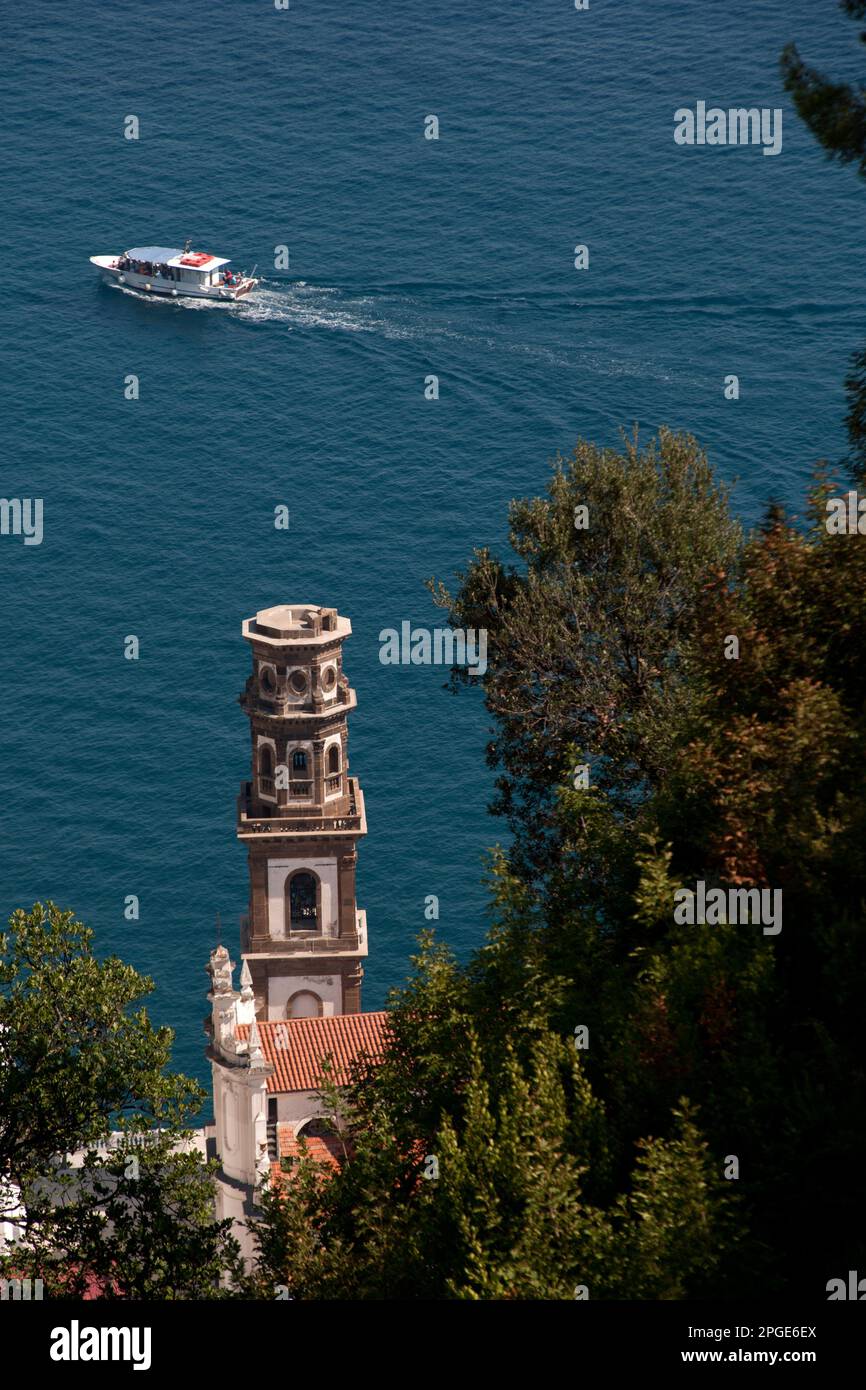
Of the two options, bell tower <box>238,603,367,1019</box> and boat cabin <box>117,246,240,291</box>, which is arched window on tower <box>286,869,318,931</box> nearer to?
bell tower <box>238,603,367,1019</box>

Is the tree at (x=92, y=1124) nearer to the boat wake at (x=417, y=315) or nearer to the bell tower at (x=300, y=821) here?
the bell tower at (x=300, y=821)

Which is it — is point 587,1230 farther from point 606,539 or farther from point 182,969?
point 182,969

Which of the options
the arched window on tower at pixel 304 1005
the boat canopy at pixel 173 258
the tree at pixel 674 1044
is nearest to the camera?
the tree at pixel 674 1044

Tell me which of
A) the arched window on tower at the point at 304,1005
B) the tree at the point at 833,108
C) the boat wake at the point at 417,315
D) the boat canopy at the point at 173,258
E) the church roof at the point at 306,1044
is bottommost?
the church roof at the point at 306,1044

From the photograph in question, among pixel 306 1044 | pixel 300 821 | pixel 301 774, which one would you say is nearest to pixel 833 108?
pixel 301 774

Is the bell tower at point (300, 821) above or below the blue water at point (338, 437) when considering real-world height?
below

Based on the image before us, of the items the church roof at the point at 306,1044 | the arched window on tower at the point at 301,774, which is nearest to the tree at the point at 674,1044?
the church roof at the point at 306,1044
